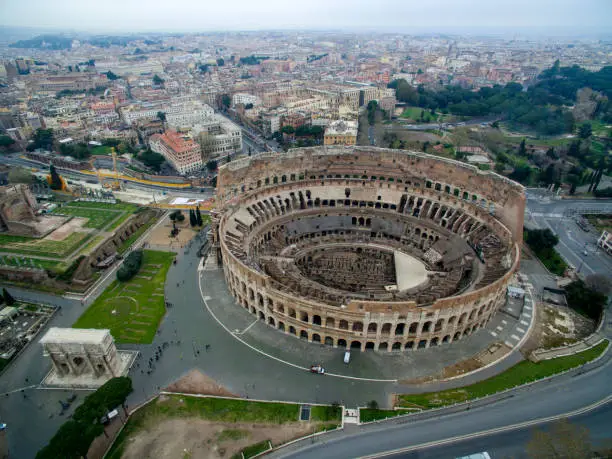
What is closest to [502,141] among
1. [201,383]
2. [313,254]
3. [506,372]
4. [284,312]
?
[313,254]

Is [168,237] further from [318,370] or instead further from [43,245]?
[318,370]

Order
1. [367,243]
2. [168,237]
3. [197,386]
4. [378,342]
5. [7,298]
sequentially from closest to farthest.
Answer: [197,386]
[378,342]
[7,298]
[367,243]
[168,237]

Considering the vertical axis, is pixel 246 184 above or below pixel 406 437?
above

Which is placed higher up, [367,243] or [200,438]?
[367,243]

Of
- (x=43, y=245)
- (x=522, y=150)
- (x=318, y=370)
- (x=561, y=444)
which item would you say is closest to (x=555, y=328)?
(x=561, y=444)

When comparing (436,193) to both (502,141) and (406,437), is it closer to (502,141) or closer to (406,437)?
(406,437)

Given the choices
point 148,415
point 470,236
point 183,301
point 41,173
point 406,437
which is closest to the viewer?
point 406,437

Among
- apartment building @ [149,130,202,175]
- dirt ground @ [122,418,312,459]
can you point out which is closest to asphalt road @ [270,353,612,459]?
dirt ground @ [122,418,312,459]
